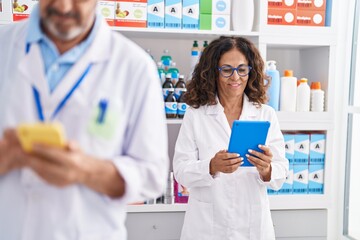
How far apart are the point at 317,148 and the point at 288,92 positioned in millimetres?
413

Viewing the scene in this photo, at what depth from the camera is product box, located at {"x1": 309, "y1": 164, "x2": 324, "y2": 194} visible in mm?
2906

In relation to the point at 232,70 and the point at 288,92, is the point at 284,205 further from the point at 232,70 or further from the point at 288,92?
the point at 232,70

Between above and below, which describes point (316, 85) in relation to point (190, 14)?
below

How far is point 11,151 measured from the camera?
3.07 feet

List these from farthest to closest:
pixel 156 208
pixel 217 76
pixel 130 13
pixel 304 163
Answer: pixel 304 163, pixel 156 208, pixel 130 13, pixel 217 76

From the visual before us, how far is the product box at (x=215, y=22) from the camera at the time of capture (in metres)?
2.73

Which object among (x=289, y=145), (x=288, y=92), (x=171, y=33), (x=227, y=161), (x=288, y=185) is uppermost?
(x=171, y=33)

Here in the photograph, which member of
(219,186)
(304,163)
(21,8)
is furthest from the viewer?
(304,163)

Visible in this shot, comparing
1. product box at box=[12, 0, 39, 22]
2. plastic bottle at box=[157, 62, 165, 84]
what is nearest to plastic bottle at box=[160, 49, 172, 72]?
plastic bottle at box=[157, 62, 165, 84]

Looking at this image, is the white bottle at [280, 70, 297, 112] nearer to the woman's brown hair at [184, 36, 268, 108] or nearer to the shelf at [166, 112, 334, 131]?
the shelf at [166, 112, 334, 131]

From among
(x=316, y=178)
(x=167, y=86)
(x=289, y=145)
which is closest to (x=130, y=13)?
(x=167, y=86)

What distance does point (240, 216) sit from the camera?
206 centimetres

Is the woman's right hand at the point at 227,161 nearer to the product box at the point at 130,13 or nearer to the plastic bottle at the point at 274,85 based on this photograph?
the plastic bottle at the point at 274,85

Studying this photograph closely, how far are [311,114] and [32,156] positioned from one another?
2248 millimetres
